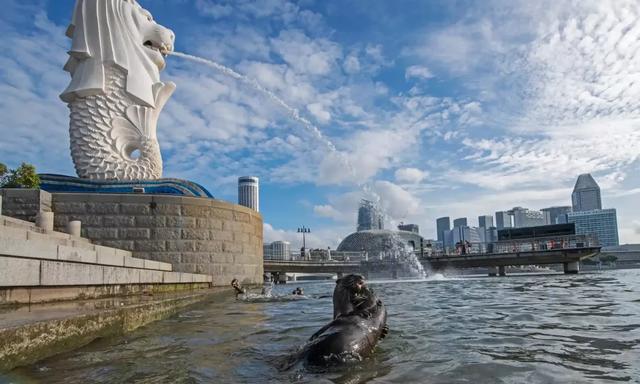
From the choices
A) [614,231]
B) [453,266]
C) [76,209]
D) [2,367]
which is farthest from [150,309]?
[614,231]

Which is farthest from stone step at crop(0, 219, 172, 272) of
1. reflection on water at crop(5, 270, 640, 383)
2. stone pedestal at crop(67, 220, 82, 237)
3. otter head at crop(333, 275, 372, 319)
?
stone pedestal at crop(67, 220, 82, 237)

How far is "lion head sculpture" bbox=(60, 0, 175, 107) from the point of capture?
70.9 ft

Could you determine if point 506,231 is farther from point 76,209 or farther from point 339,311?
point 339,311

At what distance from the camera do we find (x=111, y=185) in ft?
66.5

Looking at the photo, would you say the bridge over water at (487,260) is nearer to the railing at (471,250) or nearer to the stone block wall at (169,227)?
the railing at (471,250)

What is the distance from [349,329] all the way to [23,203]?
15.3m

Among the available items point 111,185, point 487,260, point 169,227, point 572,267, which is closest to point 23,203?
Answer: point 111,185

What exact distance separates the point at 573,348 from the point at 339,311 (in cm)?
250

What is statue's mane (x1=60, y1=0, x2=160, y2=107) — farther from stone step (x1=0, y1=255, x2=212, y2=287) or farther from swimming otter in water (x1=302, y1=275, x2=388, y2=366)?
swimming otter in water (x1=302, y1=275, x2=388, y2=366)

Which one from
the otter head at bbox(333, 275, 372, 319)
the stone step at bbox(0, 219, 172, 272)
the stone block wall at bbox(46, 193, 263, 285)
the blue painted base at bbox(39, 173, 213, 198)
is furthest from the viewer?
the blue painted base at bbox(39, 173, 213, 198)

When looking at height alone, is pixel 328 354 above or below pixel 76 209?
below

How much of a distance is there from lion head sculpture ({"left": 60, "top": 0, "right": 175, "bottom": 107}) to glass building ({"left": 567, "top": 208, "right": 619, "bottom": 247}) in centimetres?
16939

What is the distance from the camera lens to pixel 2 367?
3.56 metres

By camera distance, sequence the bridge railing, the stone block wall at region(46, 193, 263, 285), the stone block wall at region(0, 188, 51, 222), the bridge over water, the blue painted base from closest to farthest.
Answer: the stone block wall at region(0, 188, 51, 222)
the stone block wall at region(46, 193, 263, 285)
the blue painted base
the bridge over water
the bridge railing
